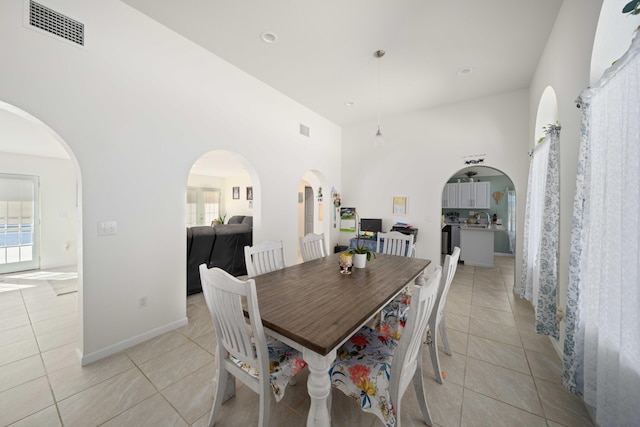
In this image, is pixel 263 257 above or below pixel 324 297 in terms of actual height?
above

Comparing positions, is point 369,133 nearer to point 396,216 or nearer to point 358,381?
point 396,216

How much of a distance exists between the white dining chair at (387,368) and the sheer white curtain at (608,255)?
85 centimetres

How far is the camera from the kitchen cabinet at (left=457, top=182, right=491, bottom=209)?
6.25 meters

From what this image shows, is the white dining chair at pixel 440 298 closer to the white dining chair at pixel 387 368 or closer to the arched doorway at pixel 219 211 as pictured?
the white dining chair at pixel 387 368

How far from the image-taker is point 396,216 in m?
4.73

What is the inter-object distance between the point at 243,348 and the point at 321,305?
0.47m

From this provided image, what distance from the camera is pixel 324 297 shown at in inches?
60.2

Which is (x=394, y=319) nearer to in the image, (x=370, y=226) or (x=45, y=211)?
(x=370, y=226)

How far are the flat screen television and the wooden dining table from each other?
2386 millimetres

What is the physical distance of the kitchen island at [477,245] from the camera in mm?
5121

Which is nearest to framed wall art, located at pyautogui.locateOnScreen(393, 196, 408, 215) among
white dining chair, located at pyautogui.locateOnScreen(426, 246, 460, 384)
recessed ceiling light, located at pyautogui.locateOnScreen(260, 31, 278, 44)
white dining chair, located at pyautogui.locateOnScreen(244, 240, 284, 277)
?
white dining chair, located at pyautogui.locateOnScreen(426, 246, 460, 384)

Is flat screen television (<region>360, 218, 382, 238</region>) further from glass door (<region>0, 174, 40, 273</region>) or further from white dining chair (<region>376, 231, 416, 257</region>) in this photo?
glass door (<region>0, 174, 40, 273</region>)

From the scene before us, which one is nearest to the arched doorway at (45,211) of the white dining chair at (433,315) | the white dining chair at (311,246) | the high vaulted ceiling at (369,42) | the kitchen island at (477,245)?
the high vaulted ceiling at (369,42)

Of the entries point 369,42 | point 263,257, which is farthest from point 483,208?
point 263,257
